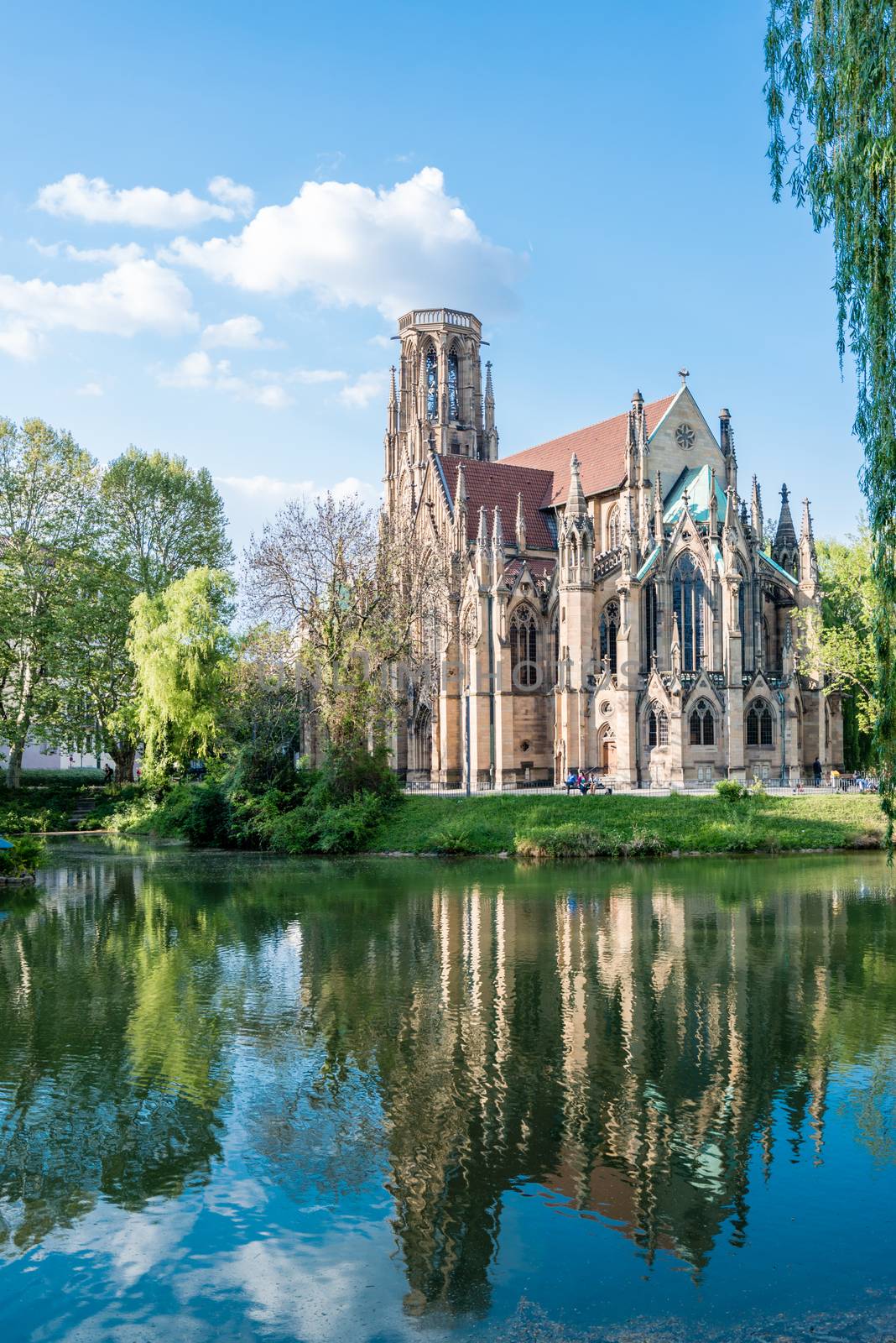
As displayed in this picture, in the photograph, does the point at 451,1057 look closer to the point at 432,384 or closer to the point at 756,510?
the point at 756,510

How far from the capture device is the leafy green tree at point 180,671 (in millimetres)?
51312

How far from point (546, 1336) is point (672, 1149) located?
143 inches

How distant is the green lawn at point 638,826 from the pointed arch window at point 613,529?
1962cm

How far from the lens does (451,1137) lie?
11.8 m

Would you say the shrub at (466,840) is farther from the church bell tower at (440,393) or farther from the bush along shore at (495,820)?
the church bell tower at (440,393)

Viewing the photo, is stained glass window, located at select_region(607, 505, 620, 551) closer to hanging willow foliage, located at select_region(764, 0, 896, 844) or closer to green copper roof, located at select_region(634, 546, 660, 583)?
green copper roof, located at select_region(634, 546, 660, 583)

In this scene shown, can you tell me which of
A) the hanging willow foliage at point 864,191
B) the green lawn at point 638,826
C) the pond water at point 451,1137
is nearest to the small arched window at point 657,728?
the green lawn at point 638,826

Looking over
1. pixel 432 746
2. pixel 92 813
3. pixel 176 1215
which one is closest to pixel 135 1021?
pixel 176 1215

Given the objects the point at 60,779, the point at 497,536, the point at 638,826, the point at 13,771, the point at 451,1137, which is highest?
the point at 497,536

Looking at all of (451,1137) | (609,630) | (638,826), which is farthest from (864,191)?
(609,630)

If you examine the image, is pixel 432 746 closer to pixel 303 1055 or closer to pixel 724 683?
pixel 724 683

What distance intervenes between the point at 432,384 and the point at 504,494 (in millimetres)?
14503

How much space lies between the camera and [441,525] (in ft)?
209

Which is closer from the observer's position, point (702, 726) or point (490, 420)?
point (702, 726)
